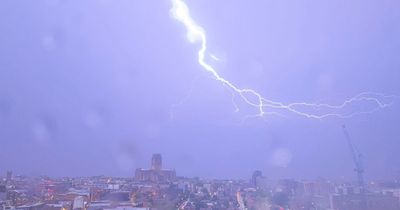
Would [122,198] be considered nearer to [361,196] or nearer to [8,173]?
[361,196]

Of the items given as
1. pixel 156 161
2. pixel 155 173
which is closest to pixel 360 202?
pixel 155 173

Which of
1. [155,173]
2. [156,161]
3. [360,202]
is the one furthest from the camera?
[156,161]

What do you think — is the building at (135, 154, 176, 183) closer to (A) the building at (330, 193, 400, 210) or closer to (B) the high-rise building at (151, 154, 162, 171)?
(B) the high-rise building at (151, 154, 162, 171)

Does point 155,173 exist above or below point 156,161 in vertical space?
below

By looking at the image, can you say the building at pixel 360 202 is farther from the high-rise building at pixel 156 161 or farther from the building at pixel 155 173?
the high-rise building at pixel 156 161

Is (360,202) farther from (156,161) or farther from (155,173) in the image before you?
(156,161)

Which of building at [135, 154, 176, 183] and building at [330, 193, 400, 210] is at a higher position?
building at [135, 154, 176, 183]

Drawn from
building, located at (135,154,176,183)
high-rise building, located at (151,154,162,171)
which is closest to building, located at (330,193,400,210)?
building, located at (135,154,176,183)

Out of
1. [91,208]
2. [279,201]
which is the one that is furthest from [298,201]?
[91,208]
